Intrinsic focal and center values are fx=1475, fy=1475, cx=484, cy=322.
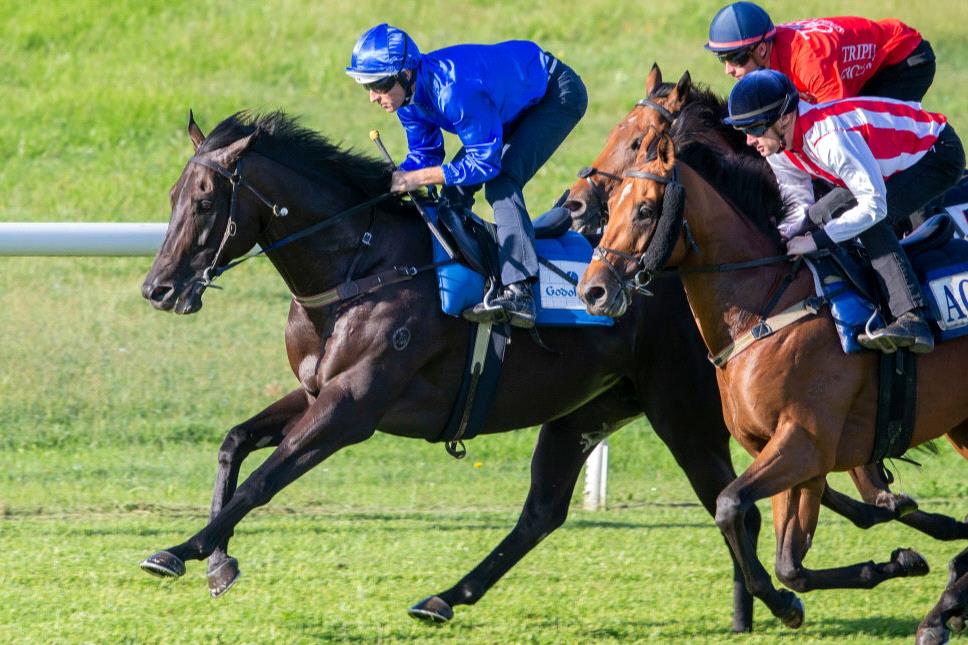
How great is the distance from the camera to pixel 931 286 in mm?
5652

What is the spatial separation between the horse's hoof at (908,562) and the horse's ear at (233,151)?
3.03 m

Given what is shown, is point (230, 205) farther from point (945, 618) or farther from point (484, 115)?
point (945, 618)

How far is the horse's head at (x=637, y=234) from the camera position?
16.9ft

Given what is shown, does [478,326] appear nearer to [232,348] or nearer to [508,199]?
[508,199]

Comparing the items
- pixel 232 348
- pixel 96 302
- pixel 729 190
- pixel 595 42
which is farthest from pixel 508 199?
pixel 595 42

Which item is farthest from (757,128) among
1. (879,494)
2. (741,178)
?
(879,494)

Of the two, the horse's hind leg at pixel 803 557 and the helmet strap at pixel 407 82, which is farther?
the helmet strap at pixel 407 82

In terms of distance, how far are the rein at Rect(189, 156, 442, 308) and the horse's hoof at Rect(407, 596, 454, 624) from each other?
1338mm

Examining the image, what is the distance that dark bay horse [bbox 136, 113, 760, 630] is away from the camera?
5676 mm

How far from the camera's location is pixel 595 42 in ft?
59.3

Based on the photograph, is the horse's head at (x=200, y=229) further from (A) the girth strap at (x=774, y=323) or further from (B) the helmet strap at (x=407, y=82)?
(A) the girth strap at (x=774, y=323)

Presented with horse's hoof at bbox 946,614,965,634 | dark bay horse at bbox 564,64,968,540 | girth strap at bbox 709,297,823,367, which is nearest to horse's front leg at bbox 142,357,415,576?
dark bay horse at bbox 564,64,968,540

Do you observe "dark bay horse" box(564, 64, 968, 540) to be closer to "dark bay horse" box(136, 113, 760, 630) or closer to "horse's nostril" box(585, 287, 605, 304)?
"dark bay horse" box(136, 113, 760, 630)

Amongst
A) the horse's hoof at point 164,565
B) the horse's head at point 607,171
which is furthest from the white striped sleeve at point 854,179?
the horse's hoof at point 164,565
